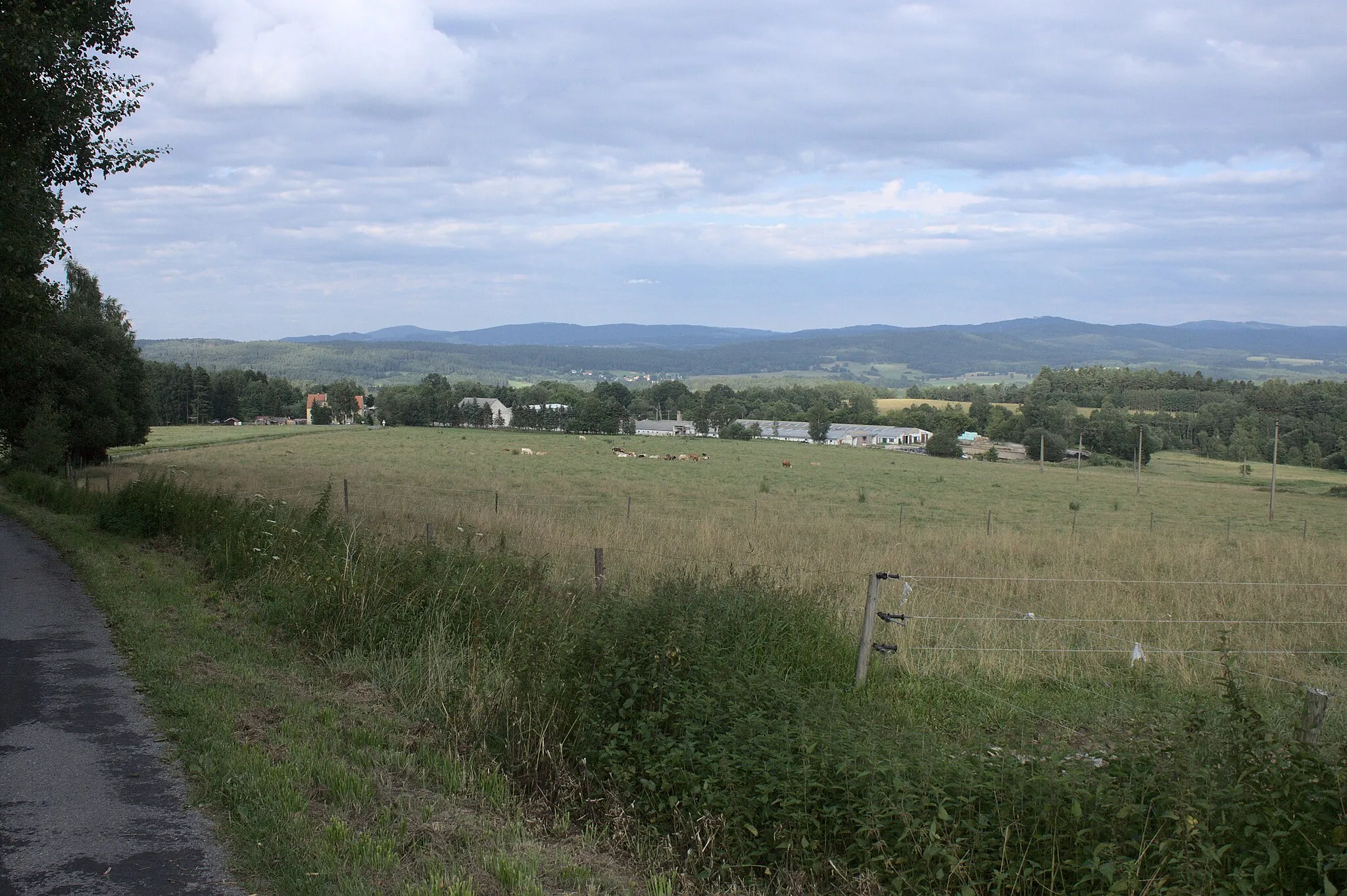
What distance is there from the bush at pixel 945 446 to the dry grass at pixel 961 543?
42.4 meters

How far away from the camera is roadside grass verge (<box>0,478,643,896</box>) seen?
488cm

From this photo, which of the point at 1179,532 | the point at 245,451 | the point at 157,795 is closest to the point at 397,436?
the point at 245,451

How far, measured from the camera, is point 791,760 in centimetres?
570

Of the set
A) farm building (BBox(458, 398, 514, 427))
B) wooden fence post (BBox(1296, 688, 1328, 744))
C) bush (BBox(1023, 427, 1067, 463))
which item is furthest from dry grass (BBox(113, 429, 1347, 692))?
farm building (BBox(458, 398, 514, 427))

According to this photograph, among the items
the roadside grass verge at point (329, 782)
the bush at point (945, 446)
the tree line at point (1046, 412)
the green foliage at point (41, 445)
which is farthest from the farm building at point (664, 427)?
the roadside grass verge at point (329, 782)

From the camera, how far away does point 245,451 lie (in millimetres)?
70500

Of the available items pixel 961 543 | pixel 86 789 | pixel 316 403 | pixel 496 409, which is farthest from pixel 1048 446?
pixel 316 403

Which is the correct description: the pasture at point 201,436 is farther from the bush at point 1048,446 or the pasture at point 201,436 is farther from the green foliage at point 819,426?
the bush at point 1048,446

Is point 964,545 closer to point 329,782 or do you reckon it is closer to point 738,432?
point 329,782

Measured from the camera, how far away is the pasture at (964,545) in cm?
1056

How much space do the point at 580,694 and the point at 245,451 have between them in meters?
70.9

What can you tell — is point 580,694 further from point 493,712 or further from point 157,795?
point 157,795

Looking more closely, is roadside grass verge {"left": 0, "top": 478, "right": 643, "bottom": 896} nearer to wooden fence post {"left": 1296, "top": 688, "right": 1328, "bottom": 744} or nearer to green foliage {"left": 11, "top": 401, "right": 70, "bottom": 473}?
wooden fence post {"left": 1296, "top": 688, "right": 1328, "bottom": 744}

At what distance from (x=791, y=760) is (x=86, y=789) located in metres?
4.33
